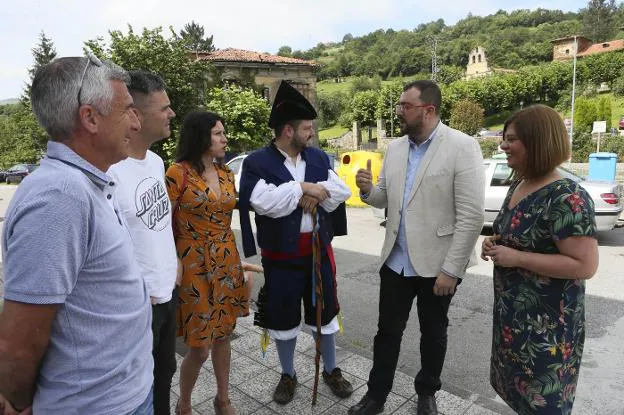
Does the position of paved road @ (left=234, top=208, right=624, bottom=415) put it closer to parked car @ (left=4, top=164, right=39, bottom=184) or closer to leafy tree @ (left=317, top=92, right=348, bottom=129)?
parked car @ (left=4, top=164, right=39, bottom=184)

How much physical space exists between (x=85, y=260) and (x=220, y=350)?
66.8 inches

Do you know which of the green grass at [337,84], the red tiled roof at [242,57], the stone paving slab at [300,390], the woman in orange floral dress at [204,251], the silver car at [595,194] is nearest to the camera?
the woman in orange floral dress at [204,251]

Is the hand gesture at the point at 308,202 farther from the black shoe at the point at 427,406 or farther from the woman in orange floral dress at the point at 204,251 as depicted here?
the black shoe at the point at 427,406

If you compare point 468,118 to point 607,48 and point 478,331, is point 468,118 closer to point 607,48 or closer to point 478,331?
point 478,331

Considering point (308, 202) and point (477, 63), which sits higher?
point (477, 63)

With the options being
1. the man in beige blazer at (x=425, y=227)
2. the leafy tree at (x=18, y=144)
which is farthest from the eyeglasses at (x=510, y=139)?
the leafy tree at (x=18, y=144)

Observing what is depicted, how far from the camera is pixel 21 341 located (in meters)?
1.12

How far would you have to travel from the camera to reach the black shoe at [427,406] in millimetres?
2738

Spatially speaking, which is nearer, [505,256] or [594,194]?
[505,256]

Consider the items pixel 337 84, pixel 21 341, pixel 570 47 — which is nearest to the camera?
pixel 21 341

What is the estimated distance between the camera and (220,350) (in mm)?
2729

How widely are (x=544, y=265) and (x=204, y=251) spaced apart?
1760mm

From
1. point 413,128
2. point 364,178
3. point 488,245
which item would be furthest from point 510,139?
point 364,178

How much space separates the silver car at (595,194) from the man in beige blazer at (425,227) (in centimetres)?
495
